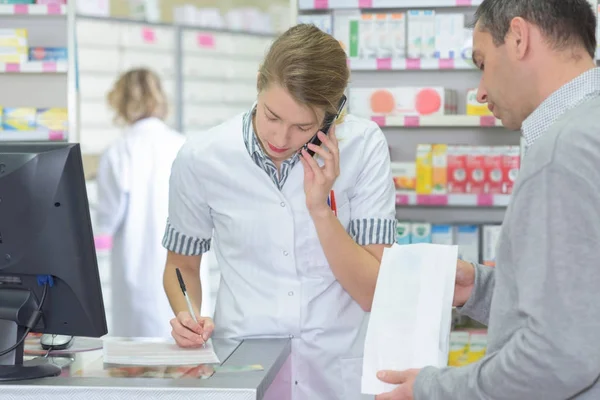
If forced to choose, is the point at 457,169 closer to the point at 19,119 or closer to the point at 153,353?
the point at 19,119

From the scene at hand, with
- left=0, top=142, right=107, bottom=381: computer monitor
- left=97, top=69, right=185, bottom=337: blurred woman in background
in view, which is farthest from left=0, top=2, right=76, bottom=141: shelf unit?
left=0, top=142, right=107, bottom=381: computer monitor

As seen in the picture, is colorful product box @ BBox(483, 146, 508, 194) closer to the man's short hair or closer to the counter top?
the counter top

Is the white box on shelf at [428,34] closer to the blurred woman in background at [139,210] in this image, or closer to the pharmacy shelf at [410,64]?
the pharmacy shelf at [410,64]

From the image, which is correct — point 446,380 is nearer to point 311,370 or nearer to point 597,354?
point 597,354

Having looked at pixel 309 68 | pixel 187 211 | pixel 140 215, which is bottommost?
pixel 140 215

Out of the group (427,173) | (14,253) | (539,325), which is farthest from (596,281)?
(427,173)

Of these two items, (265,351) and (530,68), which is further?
(265,351)

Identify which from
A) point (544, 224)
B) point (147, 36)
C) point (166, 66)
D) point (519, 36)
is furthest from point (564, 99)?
point (147, 36)

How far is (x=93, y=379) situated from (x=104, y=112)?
6314 mm

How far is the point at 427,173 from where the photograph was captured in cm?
439

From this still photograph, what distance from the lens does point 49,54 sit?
483 centimetres

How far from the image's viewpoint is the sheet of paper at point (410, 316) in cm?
169

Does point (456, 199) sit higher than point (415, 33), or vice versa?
point (415, 33)

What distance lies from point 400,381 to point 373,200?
32.7 inches
